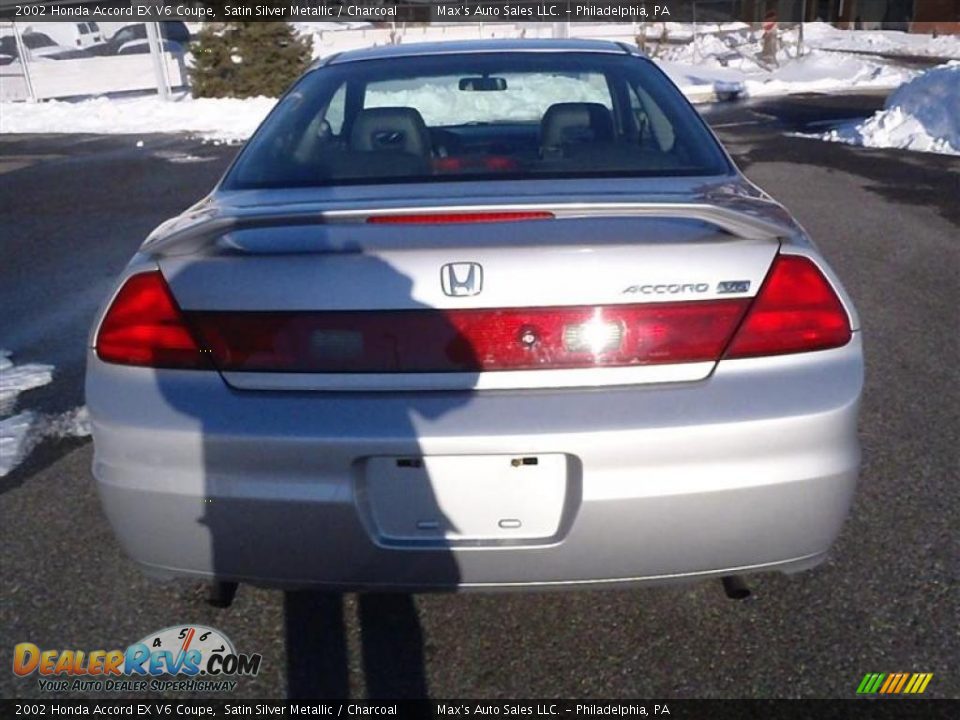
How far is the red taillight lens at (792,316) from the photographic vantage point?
6.77 ft

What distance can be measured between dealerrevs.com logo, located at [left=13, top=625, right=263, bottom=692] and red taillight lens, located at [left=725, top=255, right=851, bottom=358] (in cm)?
155

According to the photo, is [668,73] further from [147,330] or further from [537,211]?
[147,330]

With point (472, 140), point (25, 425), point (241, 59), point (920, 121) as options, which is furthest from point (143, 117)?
point (472, 140)

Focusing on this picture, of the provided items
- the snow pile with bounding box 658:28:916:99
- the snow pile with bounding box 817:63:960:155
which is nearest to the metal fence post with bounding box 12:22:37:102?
the snow pile with bounding box 658:28:916:99

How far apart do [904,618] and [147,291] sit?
2185 mm

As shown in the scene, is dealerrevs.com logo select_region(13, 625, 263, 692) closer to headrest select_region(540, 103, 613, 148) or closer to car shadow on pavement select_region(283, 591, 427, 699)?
car shadow on pavement select_region(283, 591, 427, 699)

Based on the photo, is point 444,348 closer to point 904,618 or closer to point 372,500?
point 372,500

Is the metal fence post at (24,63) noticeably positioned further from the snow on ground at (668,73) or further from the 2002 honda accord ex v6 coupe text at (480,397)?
the 2002 honda accord ex v6 coupe text at (480,397)

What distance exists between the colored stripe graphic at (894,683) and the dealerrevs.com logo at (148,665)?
157 cm

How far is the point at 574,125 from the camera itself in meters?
2.98

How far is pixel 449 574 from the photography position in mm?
2092

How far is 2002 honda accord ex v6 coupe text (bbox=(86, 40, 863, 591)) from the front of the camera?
199cm

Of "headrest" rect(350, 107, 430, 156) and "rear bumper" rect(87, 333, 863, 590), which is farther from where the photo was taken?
"headrest" rect(350, 107, 430, 156)

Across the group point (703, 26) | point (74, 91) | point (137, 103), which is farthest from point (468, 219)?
point (703, 26)
